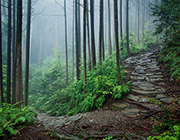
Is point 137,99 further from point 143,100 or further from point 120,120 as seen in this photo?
point 120,120

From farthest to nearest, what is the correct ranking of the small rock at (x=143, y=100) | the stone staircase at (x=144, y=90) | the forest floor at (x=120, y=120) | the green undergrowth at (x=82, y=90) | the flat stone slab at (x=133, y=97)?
the green undergrowth at (x=82, y=90) < the flat stone slab at (x=133, y=97) < the small rock at (x=143, y=100) < the stone staircase at (x=144, y=90) < the forest floor at (x=120, y=120)

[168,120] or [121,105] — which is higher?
[168,120]

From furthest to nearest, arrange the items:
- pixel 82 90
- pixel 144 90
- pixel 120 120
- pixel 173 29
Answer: pixel 82 90 < pixel 173 29 < pixel 144 90 < pixel 120 120

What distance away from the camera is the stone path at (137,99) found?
4500mm

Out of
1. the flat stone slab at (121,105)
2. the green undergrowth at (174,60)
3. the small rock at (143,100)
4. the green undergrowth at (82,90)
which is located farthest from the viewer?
the green undergrowth at (82,90)

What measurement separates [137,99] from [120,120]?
5.69ft

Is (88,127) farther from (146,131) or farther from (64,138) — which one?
(146,131)

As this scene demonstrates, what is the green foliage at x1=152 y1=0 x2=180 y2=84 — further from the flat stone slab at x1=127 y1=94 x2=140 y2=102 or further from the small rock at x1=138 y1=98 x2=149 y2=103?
the flat stone slab at x1=127 y1=94 x2=140 y2=102

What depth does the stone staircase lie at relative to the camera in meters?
4.69

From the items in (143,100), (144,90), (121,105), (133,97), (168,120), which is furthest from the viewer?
(144,90)

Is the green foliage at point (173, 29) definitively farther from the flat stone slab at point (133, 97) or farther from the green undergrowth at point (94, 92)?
the green undergrowth at point (94, 92)

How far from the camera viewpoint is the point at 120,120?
13.1 ft

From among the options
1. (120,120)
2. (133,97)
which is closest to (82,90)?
(133,97)

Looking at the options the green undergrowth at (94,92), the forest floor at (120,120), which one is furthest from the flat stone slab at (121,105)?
the green undergrowth at (94,92)
